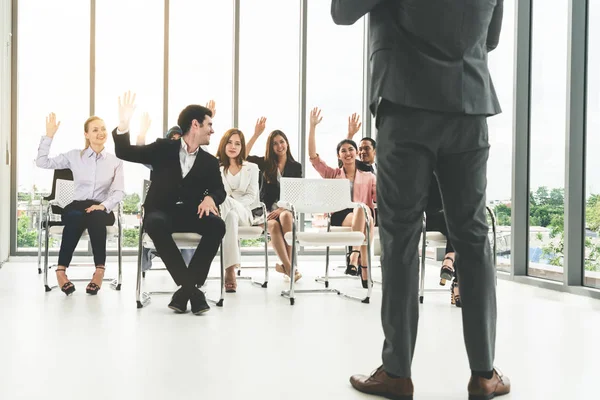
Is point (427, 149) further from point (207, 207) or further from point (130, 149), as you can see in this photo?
point (130, 149)

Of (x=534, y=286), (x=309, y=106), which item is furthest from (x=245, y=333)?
(x=309, y=106)

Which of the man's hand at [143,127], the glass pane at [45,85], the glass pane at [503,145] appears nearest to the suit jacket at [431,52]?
the man's hand at [143,127]

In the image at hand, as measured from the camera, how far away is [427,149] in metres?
1.83

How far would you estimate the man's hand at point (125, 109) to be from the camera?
12.4 ft

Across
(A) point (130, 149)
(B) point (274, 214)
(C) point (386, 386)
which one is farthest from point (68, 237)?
(C) point (386, 386)

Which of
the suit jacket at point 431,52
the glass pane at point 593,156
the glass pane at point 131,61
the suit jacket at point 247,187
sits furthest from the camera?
the glass pane at point 131,61

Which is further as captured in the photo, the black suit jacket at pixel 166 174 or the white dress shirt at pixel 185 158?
the white dress shirt at pixel 185 158

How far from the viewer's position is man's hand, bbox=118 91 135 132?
3.77 m

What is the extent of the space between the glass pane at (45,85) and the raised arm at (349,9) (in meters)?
5.93

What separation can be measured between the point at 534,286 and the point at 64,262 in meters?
3.95

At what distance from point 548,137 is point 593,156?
628 mm

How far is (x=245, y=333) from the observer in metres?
2.98

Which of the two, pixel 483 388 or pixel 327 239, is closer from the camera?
pixel 483 388

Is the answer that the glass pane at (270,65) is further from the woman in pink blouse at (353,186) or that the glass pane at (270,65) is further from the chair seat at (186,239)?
the chair seat at (186,239)
